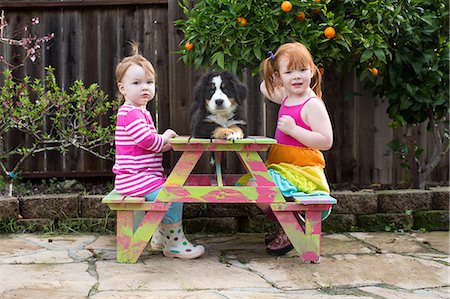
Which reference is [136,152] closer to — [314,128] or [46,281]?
[46,281]

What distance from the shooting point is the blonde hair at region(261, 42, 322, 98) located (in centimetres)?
333

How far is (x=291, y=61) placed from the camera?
3340 mm

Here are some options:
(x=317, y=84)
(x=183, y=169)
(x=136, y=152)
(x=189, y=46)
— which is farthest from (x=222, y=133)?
(x=189, y=46)

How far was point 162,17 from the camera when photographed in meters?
4.62

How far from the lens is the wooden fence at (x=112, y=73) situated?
459 centimetres

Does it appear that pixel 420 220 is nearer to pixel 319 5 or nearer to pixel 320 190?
pixel 320 190

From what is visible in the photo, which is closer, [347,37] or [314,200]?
[314,200]

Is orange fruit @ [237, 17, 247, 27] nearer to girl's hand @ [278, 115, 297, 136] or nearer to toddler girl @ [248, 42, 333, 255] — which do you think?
toddler girl @ [248, 42, 333, 255]

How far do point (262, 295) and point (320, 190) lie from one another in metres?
0.93

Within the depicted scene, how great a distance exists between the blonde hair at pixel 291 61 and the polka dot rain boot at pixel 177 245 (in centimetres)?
109

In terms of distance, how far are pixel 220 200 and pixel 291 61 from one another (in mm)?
907

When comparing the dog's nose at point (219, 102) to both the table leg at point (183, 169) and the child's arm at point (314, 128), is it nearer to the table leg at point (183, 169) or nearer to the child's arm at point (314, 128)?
the table leg at point (183, 169)

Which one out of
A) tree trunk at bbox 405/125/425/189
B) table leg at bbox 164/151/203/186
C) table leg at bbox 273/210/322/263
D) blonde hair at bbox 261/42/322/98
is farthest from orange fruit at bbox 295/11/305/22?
tree trunk at bbox 405/125/425/189

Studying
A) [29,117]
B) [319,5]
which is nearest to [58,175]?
[29,117]
